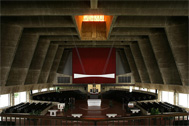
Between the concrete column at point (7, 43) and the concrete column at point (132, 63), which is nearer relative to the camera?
the concrete column at point (7, 43)

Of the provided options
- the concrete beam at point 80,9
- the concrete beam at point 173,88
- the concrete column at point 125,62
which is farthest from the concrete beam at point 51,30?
the concrete column at point 125,62

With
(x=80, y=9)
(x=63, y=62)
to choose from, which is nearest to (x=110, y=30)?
(x=80, y=9)

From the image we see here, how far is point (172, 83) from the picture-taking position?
49.6 ft

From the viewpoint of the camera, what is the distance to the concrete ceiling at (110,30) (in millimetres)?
8766

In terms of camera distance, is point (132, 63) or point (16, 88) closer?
point (16, 88)

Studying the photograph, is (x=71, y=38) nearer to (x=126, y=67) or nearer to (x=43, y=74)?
(x=43, y=74)

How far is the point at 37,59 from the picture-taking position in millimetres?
16812

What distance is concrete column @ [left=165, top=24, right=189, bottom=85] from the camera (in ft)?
38.2

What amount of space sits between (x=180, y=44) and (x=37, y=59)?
13.6 meters

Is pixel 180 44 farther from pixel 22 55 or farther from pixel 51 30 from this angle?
pixel 22 55

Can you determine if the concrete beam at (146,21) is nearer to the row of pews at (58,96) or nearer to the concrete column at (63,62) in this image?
the row of pews at (58,96)

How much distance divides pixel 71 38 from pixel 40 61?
4191mm

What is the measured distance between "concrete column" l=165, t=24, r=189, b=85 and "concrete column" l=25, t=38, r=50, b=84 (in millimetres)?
11895

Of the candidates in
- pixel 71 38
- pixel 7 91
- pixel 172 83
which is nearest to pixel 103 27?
pixel 71 38
